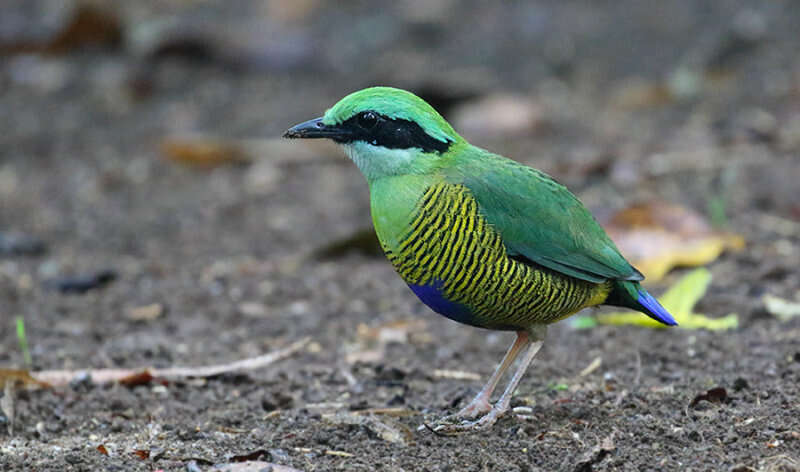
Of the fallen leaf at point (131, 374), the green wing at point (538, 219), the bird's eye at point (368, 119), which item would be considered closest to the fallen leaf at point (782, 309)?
the green wing at point (538, 219)

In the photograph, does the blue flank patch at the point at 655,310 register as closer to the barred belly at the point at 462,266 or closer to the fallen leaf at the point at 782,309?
the barred belly at the point at 462,266

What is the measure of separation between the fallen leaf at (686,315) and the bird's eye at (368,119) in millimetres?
1840

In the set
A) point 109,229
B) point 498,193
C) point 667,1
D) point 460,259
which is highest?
point 667,1

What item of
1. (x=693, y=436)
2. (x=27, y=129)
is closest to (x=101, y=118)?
(x=27, y=129)

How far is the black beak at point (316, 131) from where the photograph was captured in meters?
4.40

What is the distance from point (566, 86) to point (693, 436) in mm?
6956

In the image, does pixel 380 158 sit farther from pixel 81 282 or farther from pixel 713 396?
pixel 81 282

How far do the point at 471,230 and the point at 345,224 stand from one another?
A: 12.5ft

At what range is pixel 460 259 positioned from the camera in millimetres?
4137

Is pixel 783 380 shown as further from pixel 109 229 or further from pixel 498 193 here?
pixel 109 229

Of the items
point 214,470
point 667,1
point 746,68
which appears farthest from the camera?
point 667,1

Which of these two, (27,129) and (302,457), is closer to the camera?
(302,457)

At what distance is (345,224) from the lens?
7.96m

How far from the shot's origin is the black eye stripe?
171 inches
